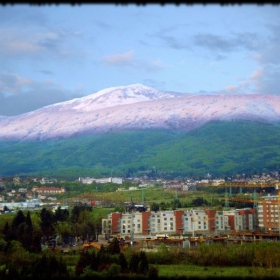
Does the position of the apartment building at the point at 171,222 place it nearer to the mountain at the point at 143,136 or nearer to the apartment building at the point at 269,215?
the apartment building at the point at 269,215

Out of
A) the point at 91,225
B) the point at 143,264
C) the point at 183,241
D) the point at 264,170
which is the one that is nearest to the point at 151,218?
the point at 91,225

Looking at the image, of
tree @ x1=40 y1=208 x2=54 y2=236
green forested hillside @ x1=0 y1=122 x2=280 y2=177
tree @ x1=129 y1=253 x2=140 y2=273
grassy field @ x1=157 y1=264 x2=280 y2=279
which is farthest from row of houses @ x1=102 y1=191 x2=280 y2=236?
green forested hillside @ x1=0 y1=122 x2=280 y2=177

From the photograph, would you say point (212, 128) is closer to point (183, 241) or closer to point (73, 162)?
point (73, 162)

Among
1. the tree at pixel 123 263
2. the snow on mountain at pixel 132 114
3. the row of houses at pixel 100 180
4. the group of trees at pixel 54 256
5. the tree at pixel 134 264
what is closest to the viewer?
the group of trees at pixel 54 256

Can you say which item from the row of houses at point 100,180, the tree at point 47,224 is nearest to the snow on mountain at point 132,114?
the row of houses at point 100,180

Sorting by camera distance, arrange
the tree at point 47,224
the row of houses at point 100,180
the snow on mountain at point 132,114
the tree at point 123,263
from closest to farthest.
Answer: the tree at point 123,263, the tree at point 47,224, the row of houses at point 100,180, the snow on mountain at point 132,114
